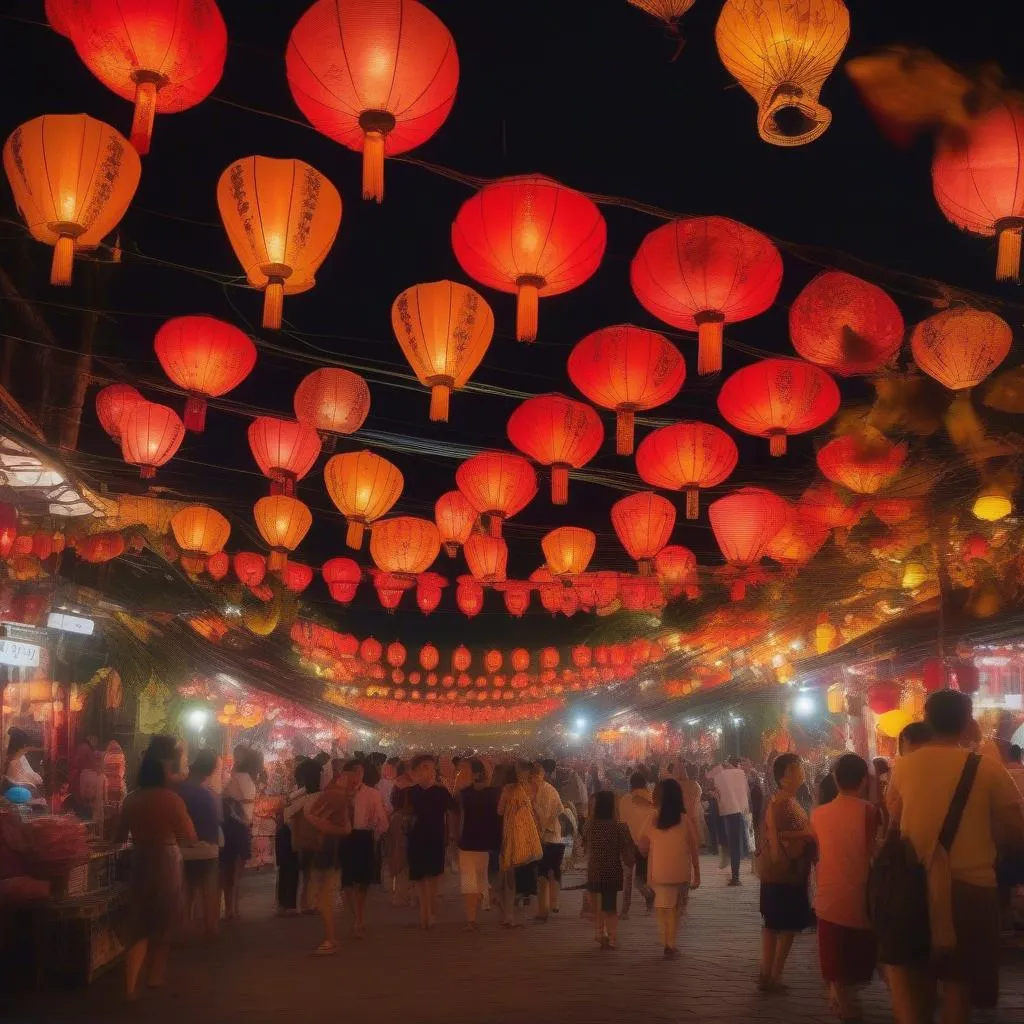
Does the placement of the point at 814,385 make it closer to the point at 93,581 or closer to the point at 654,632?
the point at 93,581

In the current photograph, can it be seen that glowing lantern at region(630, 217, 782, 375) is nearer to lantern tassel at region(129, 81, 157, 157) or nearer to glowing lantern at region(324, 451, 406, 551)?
lantern tassel at region(129, 81, 157, 157)

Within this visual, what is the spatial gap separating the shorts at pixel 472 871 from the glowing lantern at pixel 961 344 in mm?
6910

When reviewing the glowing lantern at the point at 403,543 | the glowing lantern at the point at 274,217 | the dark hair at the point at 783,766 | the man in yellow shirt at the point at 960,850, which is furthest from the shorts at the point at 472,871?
the man in yellow shirt at the point at 960,850

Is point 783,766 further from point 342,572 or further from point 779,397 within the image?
point 342,572

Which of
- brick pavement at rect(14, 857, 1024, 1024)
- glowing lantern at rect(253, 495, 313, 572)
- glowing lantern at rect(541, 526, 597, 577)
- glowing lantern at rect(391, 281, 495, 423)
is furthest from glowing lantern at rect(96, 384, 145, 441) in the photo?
glowing lantern at rect(541, 526, 597, 577)

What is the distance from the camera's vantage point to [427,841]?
38.6 ft

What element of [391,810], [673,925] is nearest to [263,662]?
[391,810]

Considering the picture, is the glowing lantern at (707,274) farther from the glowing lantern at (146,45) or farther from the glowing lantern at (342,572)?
the glowing lantern at (342,572)

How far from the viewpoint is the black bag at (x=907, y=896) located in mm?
4645

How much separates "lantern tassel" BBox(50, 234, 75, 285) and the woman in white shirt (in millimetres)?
6064

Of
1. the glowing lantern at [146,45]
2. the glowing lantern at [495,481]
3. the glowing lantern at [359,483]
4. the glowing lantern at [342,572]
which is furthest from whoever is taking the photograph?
the glowing lantern at [342,572]

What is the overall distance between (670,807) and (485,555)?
6.64 metres

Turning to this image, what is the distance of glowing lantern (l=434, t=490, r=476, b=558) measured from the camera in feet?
45.5

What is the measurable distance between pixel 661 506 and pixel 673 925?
5486 millimetres
